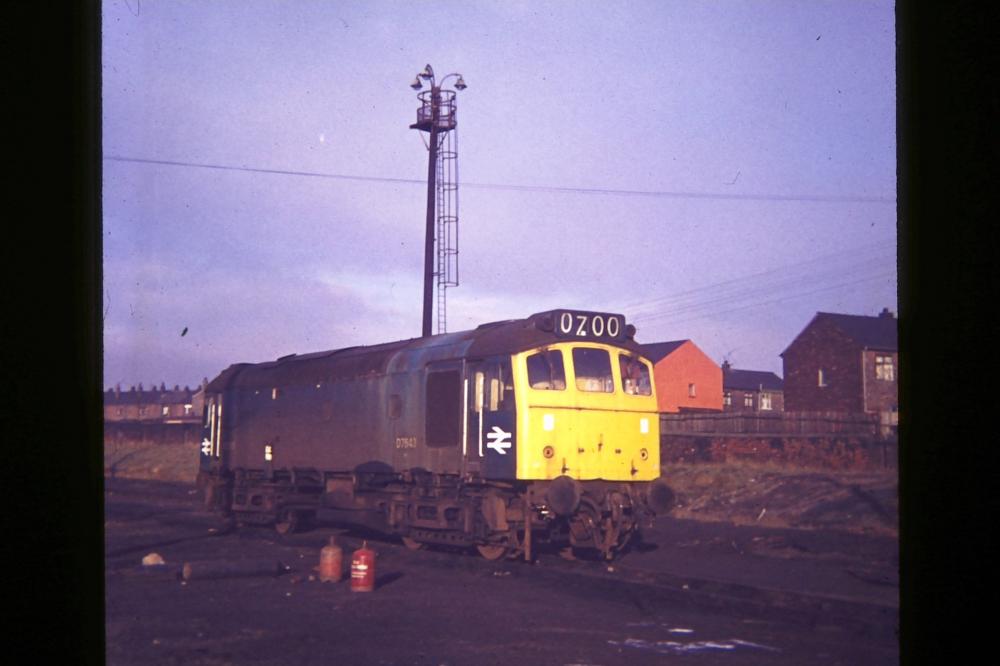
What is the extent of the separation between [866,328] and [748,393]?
2081 cm

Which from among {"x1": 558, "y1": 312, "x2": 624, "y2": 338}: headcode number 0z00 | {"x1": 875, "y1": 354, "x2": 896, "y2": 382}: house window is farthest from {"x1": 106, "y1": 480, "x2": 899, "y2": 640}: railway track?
{"x1": 875, "y1": 354, "x2": 896, "y2": 382}: house window

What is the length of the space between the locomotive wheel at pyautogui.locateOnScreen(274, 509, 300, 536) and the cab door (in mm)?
7108

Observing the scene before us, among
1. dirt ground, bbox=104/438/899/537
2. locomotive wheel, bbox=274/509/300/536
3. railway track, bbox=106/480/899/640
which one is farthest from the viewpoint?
dirt ground, bbox=104/438/899/537

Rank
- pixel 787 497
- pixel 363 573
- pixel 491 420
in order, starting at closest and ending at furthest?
1. pixel 363 573
2. pixel 491 420
3. pixel 787 497

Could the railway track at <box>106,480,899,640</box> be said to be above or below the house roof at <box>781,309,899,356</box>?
below

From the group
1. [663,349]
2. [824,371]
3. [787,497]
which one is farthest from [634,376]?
[663,349]

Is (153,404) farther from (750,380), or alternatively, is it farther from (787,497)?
(787,497)

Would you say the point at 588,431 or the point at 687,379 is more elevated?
the point at 687,379

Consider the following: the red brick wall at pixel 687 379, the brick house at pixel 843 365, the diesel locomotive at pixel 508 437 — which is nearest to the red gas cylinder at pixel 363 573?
the diesel locomotive at pixel 508 437

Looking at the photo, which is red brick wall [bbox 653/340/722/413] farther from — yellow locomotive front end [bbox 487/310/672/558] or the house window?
yellow locomotive front end [bbox 487/310/672/558]

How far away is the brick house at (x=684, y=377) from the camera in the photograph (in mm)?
64438

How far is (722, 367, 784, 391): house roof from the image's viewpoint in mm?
73125

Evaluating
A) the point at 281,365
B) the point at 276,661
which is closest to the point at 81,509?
the point at 276,661

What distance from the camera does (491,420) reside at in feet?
48.0
